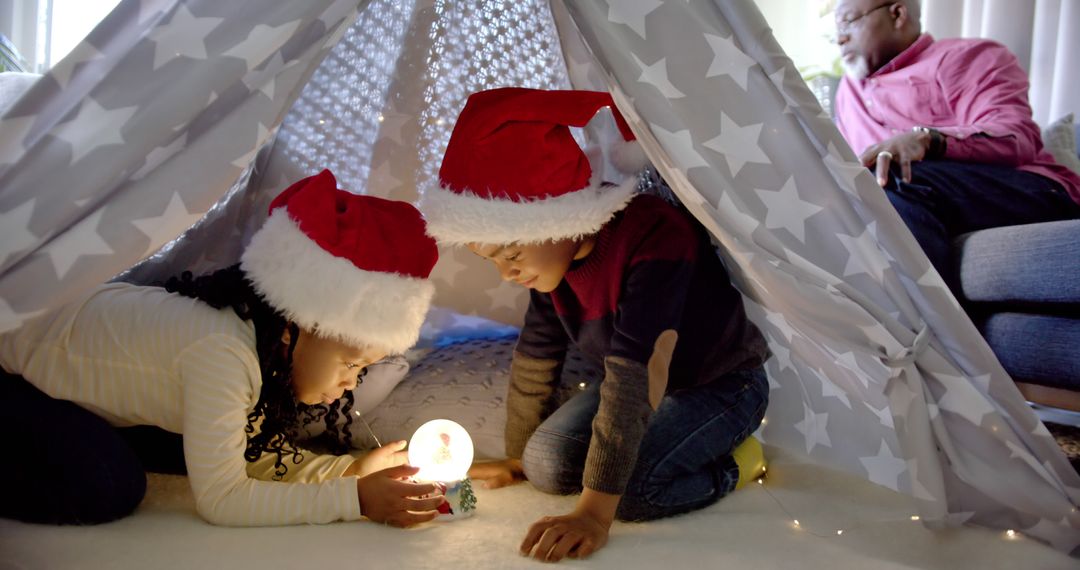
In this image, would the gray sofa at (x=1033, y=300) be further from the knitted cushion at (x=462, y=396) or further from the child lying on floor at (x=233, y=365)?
the child lying on floor at (x=233, y=365)

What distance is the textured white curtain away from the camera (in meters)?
2.54

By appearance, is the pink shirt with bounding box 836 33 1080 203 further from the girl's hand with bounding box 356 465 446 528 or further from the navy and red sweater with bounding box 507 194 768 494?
the girl's hand with bounding box 356 465 446 528

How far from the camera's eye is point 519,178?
1201mm

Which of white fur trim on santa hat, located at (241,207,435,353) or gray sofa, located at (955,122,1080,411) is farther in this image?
gray sofa, located at (955,122,1080,411)

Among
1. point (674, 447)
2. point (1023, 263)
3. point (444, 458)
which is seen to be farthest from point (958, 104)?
point (444, 458)

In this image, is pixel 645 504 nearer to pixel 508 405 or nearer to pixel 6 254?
pixel 508 405

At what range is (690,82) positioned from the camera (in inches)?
43.9

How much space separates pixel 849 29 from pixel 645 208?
1.30 m

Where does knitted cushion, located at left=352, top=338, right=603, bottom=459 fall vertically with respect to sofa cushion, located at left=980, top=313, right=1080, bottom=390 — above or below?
above

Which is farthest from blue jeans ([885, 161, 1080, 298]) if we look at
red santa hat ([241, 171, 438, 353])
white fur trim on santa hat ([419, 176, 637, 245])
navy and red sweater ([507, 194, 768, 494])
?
red santa hat ([241, 171, 438, 353])

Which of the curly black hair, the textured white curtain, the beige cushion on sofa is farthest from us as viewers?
the textured white curtain

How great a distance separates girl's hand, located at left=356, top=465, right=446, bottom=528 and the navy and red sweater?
24 centimetres

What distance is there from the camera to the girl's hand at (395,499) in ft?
3.76

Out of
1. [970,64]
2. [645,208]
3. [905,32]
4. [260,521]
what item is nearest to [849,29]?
[905,32]
